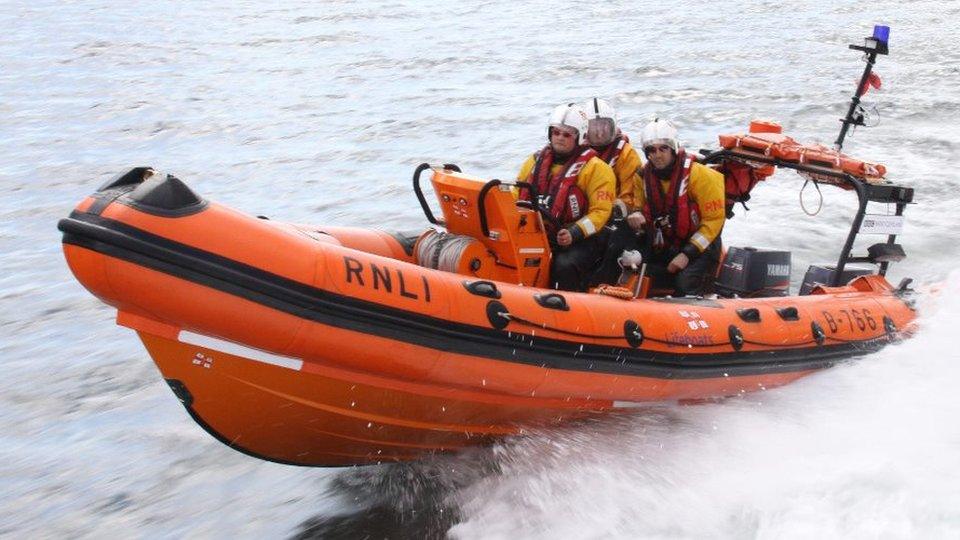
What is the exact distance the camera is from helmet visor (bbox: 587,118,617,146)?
5.80 m

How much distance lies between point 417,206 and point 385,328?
6322 mm

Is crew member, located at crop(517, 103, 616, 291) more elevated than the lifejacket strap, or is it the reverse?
crew member, located at crop(517, 103, 616, 291)

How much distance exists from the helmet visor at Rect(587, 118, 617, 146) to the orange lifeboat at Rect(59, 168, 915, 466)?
0.97m

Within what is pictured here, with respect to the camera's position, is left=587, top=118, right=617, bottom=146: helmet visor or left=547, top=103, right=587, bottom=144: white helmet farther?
left=587, top=118, right=617, bottom=146: helmet visor

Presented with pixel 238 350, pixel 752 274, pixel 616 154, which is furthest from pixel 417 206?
pixel 238 350

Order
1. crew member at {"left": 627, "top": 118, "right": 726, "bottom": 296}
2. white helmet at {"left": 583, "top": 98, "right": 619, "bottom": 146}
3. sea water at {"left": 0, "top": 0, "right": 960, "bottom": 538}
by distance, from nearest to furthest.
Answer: sea water at {"left": 0, "top": 0, "right": 960, "bottom": 538} < crew member at {"left": 627, "top": 118, "right": 726, "bottom": 296} < white helmet at {"left": 583, "top": 98, "right": 619, "bottom": 146}

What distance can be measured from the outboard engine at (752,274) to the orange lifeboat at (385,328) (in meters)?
0.61

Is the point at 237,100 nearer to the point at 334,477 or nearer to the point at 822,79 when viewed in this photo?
the point at 822,79

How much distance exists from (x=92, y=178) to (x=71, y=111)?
12.6 ft

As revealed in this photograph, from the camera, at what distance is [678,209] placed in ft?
18.7

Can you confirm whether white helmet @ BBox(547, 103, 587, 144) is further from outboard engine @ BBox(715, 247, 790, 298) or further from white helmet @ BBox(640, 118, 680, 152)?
outboard engine @ BBox(715, 247, 790, 298)

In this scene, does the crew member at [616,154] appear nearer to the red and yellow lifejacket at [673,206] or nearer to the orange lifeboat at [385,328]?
the red and yellow lifejacket at [673,206]

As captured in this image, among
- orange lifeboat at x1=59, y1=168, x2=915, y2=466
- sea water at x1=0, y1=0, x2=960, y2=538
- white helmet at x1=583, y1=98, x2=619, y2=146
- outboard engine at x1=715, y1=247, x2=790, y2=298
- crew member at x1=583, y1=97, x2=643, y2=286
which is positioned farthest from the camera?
outboard engine at x1=715, y1=247, x2=790, y2=298

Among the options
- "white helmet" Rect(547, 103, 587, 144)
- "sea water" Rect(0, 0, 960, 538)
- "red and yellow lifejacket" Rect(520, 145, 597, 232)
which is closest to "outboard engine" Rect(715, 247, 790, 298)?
"sea water" Rect(0, 0, 960, 538)
